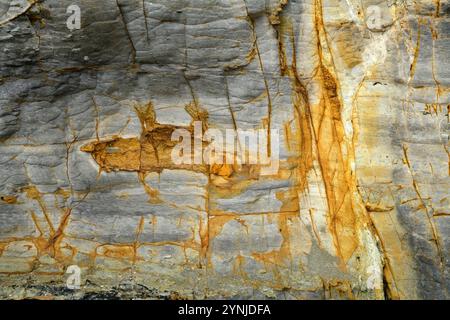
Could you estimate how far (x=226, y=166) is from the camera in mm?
5598

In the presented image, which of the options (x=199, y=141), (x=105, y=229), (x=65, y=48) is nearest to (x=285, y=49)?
(x=199, y=141)

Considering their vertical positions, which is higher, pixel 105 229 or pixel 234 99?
pixel 234 99

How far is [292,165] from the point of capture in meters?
5.57

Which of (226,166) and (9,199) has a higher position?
(226,166)

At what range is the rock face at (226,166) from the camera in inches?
202

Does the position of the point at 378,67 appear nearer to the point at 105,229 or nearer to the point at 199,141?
the point at 199,141

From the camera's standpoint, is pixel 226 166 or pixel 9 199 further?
pixel 226 166

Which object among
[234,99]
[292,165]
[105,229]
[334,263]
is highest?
[234,99]

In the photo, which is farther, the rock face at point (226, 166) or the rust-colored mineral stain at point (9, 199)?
the rust-colored mineral stain at point (9, 199)

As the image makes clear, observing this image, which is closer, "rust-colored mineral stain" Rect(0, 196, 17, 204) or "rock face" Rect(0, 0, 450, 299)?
"rock face" Rect(0, 0, 450, 299)

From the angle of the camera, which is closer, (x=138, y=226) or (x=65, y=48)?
(x=65, y=48)

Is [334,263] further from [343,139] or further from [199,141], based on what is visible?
[199,141]

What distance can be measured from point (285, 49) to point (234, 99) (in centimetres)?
76

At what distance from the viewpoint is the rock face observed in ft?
16.8
